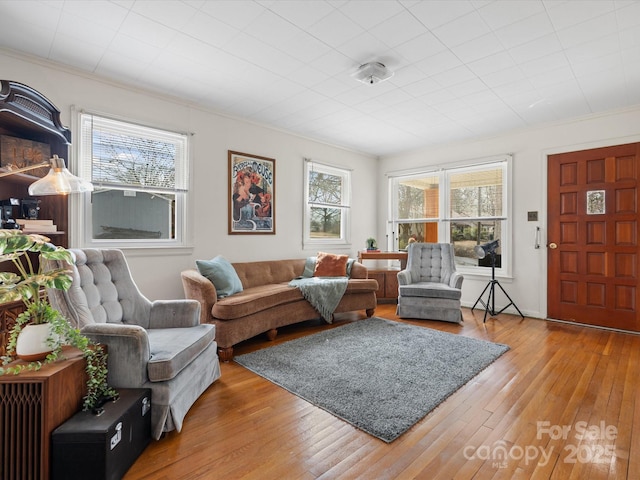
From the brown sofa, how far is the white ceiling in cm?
198

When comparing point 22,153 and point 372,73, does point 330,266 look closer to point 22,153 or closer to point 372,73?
point 372,73

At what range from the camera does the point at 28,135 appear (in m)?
2.57

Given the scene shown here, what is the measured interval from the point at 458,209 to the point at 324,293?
9.14 ft

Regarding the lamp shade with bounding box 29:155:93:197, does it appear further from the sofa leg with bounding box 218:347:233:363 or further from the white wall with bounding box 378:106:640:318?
the white wall with bounding box 378:106:640:318

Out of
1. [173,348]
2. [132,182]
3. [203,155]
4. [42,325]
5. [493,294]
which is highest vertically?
[203,155]

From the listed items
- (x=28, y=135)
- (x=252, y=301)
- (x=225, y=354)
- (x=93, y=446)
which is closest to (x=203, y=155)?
(x=28, y=135)

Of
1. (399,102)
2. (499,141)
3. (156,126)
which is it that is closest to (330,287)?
(399,102)

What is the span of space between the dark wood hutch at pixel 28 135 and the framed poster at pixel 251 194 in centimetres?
178

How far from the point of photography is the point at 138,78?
3211mm

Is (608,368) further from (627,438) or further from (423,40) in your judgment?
(423,40)

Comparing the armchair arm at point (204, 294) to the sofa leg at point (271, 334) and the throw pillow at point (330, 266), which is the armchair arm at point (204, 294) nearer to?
the sofa leg at point (271, 334)

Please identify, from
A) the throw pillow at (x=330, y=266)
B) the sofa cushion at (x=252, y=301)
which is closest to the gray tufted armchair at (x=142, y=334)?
the sofa cushion at (x=252, y=301)

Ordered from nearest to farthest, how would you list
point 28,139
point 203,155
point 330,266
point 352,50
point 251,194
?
point 28,139
point 352,50
point 203,155
point 251,194
point 330,266

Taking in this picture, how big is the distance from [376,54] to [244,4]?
1129 mm
